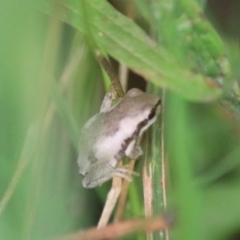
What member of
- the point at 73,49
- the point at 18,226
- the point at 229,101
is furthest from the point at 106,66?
the point at 18,226

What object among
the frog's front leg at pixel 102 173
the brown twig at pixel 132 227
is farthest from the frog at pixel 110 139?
the brown twig at pixel 132 227

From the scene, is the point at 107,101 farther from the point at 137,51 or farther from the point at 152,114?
the point at 137,51

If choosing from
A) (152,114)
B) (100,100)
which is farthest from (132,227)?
(100,100)

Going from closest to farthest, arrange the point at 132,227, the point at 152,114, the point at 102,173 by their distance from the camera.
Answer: the point at 132,227, the point at 152,114, the point at 102,173

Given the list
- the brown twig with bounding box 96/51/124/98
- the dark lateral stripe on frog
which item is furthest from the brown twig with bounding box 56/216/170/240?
the brown twig with bounding box 96/51/124/98

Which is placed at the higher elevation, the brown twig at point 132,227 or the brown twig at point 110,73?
the brown twig at point 110,73

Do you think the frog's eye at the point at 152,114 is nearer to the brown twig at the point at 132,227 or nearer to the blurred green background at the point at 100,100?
the blurred green background at the point at 100,100
